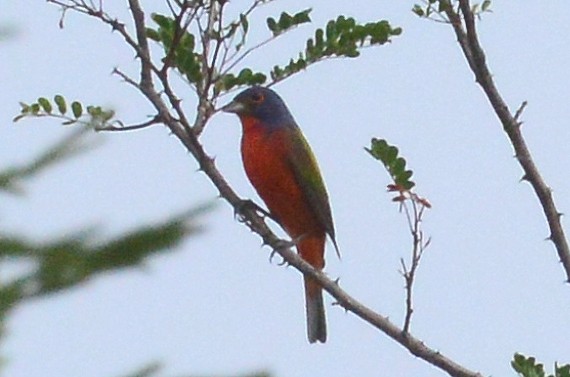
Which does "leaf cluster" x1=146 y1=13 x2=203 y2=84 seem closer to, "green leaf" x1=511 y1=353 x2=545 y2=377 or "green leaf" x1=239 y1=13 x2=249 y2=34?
"green leaf" x1=239 y1=13 x2=249 y2=34

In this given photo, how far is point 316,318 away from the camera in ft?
23.8

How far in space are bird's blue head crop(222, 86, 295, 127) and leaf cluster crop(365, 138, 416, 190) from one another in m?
2.47

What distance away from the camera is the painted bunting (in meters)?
6.75

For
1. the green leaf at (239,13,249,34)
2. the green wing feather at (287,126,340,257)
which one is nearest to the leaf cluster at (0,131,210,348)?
the green leaf at (239,13,249,34)

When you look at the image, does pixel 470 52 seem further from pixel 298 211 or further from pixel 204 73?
pixel 298 211

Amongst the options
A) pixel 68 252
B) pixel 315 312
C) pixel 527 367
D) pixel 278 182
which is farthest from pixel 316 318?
pixel 68 252

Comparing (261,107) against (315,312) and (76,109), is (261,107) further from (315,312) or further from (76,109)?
(76,109)

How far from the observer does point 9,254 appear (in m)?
1.92

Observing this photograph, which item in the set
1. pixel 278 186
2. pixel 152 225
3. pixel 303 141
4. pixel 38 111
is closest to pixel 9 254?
pixel 152 225

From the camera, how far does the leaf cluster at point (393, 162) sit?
4566mm

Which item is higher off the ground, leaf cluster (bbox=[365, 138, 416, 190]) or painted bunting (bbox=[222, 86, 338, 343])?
painted bunting (bbox=[222, 86, 338, 343])

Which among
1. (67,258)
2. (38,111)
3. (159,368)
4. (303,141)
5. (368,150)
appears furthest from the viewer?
(303,141)

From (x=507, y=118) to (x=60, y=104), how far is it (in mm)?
1840

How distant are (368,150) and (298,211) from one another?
216 cm
